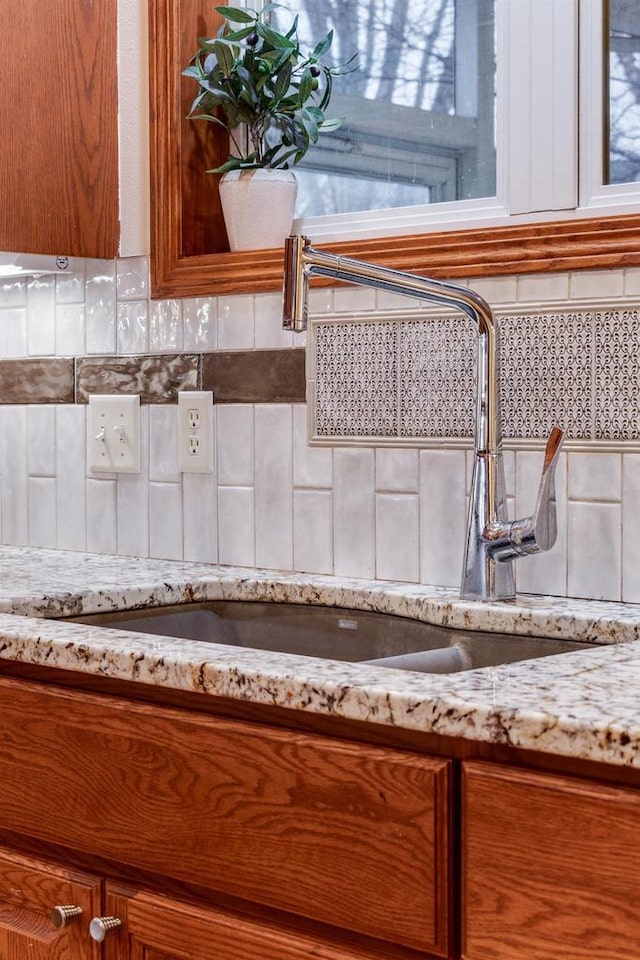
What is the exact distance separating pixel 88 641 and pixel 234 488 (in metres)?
0.62

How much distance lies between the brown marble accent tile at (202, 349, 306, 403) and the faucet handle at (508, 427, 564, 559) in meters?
0.45

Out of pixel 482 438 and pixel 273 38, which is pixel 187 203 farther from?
pixel 482 438

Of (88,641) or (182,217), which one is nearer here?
(88,641)

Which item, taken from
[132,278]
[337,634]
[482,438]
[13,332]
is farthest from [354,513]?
[13,332]

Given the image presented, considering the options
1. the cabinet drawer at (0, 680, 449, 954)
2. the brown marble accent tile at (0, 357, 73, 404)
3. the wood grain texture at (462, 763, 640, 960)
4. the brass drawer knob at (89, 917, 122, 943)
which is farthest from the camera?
the brown marble accent tile at (0, 357, 73, 404)

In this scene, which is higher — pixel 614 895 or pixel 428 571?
pixel 428 571

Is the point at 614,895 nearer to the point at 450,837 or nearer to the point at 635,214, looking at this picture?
the point at 450,837

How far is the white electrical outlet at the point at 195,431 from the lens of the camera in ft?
5.94

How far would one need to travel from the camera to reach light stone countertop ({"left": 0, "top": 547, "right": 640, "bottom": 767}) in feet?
2.90

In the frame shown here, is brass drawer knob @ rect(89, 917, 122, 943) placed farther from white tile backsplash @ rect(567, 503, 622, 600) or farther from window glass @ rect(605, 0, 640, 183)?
window glass @ rect(605, 0, 640, 183)

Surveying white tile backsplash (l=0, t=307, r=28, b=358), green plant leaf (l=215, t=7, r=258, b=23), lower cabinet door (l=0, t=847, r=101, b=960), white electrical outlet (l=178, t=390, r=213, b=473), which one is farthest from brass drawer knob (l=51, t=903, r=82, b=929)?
green plant leaf (l=215, t=7, r=258, b=23)

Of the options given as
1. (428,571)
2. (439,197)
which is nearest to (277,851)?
(428,571)

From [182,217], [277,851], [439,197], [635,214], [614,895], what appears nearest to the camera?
[614,895]

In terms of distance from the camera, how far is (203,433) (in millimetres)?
1815
